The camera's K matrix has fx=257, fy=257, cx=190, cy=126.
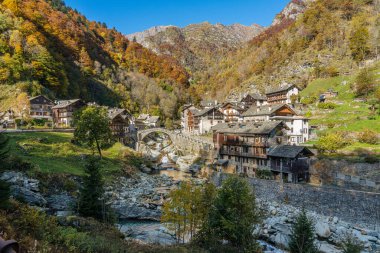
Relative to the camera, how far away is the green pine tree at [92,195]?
23125 mm

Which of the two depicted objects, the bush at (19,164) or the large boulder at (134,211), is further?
the bush at (19,164)

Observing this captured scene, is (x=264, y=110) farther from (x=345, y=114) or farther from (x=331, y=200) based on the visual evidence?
(x=331, y=200)

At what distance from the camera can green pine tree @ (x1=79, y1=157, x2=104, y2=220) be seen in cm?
2312

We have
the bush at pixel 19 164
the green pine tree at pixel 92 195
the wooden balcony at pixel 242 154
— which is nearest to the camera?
the green pine tree at pixel 92 195

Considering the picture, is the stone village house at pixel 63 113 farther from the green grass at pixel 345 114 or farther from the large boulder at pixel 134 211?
the green grass at pixel 345 114

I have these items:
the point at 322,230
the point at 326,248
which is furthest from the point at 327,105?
the point at 326,248

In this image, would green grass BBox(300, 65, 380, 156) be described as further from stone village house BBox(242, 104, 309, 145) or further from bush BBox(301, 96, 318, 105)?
stone village house BBox(242, 104, 309, 145)

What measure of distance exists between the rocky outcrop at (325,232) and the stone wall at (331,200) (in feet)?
3.49

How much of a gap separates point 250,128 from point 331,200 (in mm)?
20591

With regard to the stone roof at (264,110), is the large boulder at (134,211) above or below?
below

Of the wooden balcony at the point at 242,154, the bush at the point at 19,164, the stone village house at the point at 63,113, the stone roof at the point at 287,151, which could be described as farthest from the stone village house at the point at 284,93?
the bush at the point at 19,164

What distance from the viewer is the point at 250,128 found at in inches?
1918

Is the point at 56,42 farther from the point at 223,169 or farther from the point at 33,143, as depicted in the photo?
the point at 223,169

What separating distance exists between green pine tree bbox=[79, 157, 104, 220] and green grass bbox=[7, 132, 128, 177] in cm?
1683
